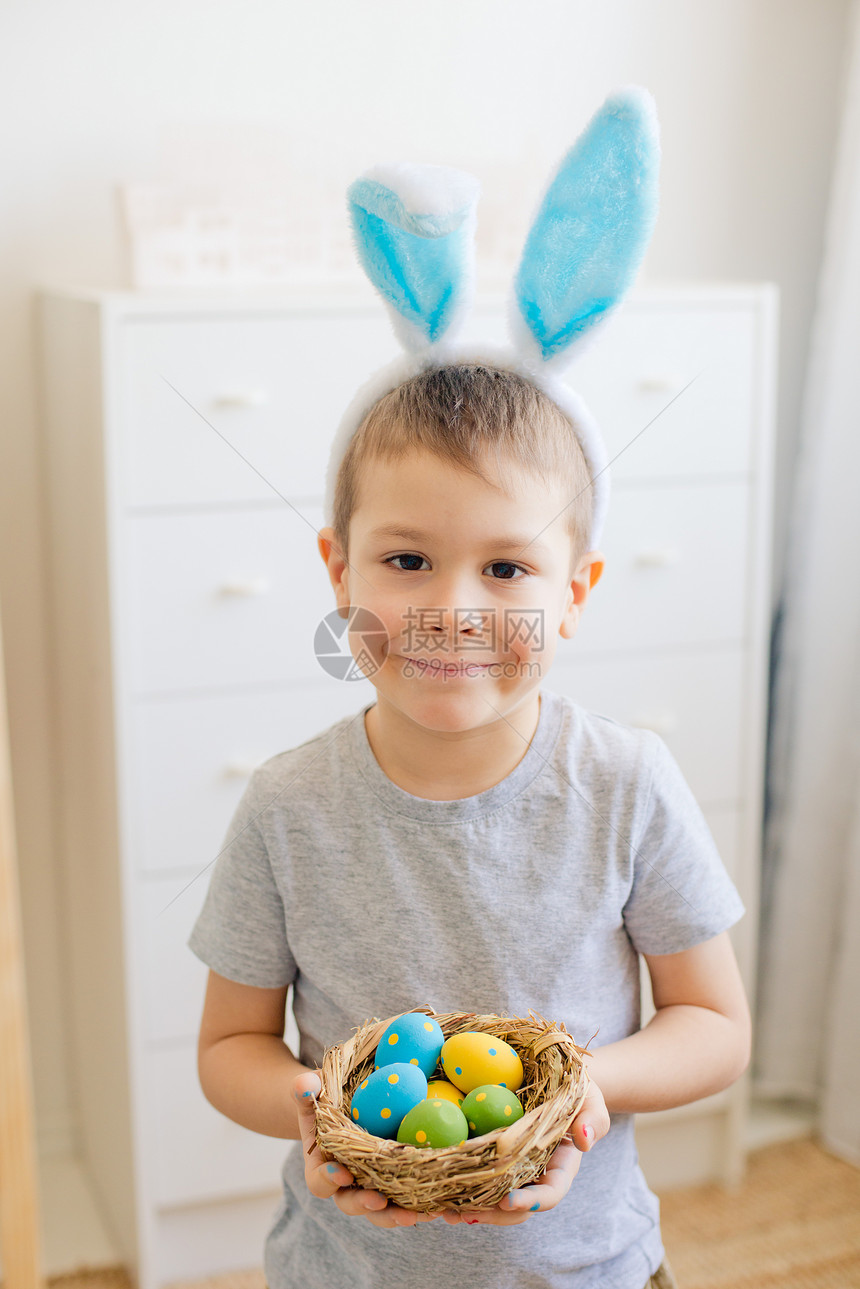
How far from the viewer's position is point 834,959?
1689mm

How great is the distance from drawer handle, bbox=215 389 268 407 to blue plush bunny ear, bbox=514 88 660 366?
591 mm

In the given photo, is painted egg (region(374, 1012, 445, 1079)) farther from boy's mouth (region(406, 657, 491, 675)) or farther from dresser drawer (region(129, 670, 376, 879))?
dresser drawer (region(129, 670, 376, 879))

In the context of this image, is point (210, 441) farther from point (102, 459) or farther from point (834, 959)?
point (834, 959)

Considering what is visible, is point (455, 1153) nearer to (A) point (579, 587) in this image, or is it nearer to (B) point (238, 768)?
(A) point (579, 587)

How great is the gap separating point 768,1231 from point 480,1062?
1.15 metres

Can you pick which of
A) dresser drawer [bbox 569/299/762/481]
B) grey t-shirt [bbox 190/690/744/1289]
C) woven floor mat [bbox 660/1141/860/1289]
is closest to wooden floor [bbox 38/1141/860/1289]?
woven floor mat [bbox 660/1141/860/1289]

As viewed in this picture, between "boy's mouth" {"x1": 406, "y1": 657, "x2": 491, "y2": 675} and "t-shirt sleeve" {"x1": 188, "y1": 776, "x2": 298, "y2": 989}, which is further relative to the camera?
"t-shirt sleeve" {"x1": 188, "y1": 776, "x2": 298, "y2": 989}

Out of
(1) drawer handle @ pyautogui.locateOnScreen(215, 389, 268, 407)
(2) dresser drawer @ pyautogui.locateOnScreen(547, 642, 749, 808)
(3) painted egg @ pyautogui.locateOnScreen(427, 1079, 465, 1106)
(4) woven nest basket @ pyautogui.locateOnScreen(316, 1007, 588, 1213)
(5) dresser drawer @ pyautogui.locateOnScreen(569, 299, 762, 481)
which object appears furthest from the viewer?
(2) dresser drawer @ pyautogui.locateOnScreen(547, 642, 749, 808)

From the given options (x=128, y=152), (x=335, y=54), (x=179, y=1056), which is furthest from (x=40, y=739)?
(x=335, y=54)

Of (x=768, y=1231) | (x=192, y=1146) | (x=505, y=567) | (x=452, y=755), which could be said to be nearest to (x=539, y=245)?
(x=505, y=567)

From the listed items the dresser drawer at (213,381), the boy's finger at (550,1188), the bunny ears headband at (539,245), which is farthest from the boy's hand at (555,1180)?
the dresser drawer at (213,381)

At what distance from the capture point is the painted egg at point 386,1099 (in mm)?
601

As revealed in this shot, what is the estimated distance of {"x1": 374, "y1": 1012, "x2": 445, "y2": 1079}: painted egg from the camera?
0.64 metres

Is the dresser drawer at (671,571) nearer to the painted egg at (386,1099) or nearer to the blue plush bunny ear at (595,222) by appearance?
the blue plush bunny ear at (595,222)
